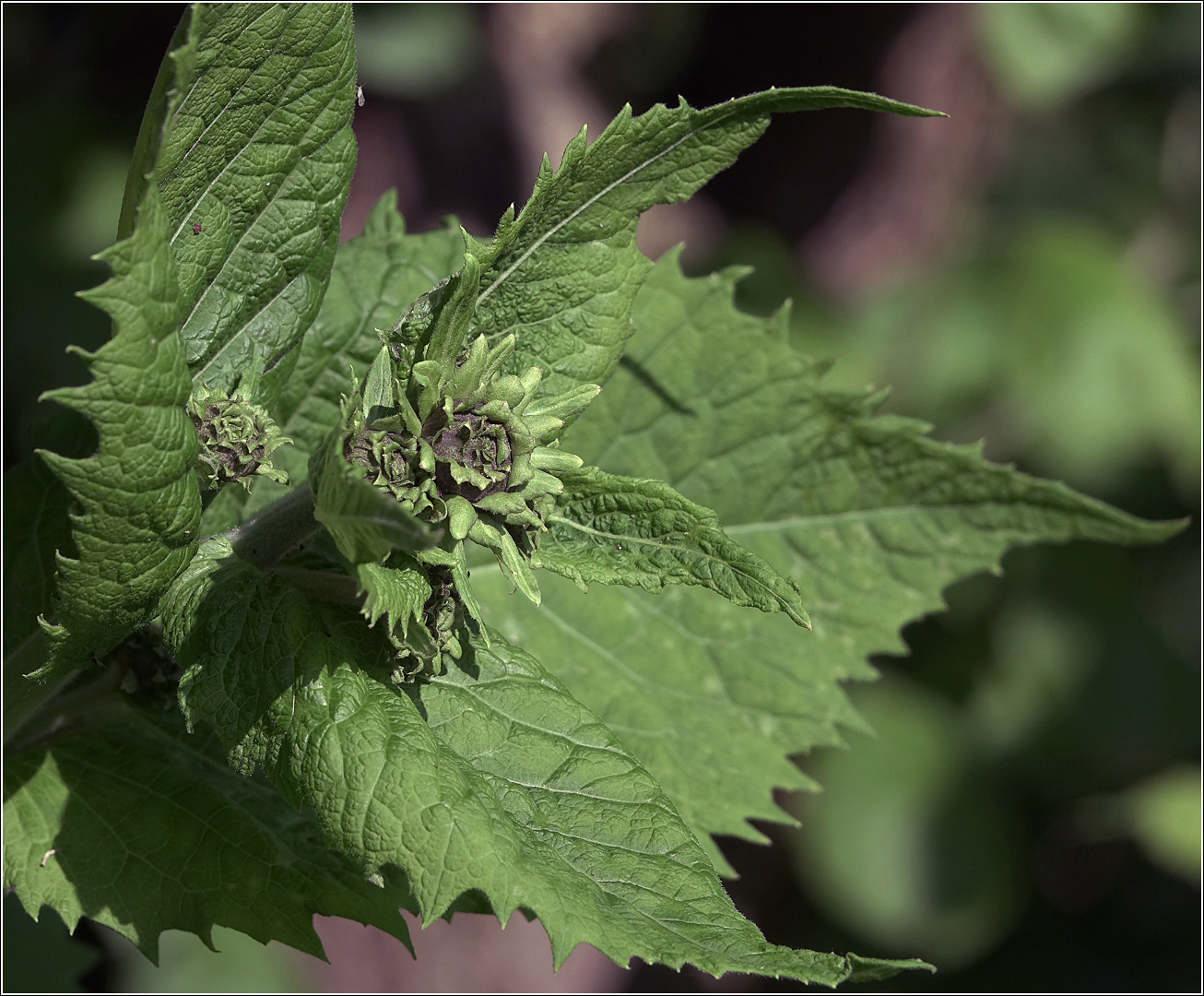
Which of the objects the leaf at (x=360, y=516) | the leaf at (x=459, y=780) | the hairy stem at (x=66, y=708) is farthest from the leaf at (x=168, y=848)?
the leaf at (x=360, y=516)

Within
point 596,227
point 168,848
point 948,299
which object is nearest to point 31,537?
point 168,848

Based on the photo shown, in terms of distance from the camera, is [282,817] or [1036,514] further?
[1036,514]

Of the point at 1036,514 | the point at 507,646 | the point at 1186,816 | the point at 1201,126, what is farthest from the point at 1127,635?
the point at 507,646

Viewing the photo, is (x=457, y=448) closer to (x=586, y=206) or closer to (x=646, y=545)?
(x=646, y=545)

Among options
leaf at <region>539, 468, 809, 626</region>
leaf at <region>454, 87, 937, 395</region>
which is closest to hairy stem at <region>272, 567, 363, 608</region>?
leaf at <region>539, 468, 809, 626</region>

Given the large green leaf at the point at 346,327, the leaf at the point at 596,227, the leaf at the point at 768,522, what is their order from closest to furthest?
the leaf at the point at 596,227 → the large green leaf at the point at 346,327 → the leaf at the point at 768,522

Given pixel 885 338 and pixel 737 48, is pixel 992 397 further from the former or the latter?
pixel 737 48

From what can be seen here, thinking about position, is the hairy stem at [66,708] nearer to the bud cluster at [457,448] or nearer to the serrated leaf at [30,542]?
the serrated leaf at [30,542]
